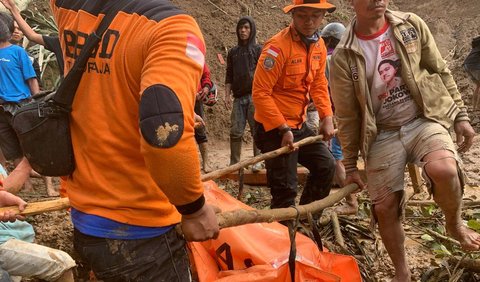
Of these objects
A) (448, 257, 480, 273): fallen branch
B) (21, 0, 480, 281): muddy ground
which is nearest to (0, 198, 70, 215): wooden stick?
(21, 0, 480, 281): muddy ground

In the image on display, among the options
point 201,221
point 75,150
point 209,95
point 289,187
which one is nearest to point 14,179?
point 75,150

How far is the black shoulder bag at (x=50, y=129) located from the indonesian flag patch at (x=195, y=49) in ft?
1.14

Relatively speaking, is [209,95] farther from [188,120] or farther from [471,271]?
[188,120]

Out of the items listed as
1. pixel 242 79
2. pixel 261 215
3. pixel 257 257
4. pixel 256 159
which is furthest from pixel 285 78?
pixel 242 79

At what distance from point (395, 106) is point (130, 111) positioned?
1993 millimetres

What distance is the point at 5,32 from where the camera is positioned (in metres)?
5.66

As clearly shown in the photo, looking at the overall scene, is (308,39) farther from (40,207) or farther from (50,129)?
(50,129)

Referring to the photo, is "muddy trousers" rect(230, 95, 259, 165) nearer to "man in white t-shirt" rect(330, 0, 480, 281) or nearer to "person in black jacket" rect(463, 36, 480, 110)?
"person in black jacket" rect(463, 36, 480, 110)

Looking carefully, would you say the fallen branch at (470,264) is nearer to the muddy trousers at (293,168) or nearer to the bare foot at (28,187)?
the muddy trousers at (293,168)

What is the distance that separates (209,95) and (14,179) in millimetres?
4937

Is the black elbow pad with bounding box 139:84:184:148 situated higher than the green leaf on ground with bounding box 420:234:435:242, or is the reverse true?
the black elbow pad with bounding box 139:84:184:148

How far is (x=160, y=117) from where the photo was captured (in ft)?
5.66

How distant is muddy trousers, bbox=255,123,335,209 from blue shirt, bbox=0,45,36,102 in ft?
9.00

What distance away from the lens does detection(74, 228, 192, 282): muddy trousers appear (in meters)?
2.06
